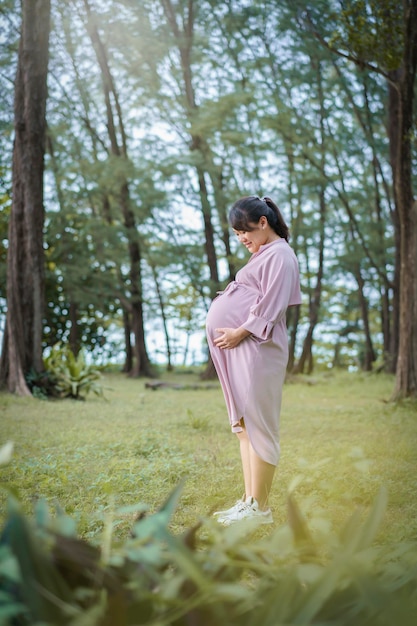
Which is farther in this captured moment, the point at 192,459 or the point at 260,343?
the point at 192,459

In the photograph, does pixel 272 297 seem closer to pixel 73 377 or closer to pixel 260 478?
pixel 260 478

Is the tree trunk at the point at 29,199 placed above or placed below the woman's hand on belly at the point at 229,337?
above

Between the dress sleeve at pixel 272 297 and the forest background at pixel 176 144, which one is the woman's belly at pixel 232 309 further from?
the forest background at pixel 176 144

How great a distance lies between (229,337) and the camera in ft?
9.95

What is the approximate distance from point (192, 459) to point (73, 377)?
5322 millimetres

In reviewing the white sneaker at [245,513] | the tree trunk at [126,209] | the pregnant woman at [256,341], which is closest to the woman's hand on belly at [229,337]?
the pregnant woman at [256,341]

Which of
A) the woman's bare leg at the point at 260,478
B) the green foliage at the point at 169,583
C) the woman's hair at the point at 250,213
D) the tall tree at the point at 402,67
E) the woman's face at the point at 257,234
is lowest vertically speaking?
the woman's bare leg at the point at 260,478

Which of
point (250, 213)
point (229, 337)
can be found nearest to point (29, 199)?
point (250, 213)

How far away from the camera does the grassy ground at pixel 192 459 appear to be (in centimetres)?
309

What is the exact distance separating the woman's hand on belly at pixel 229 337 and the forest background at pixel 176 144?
6.33m

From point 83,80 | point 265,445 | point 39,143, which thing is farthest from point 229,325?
point 83,80

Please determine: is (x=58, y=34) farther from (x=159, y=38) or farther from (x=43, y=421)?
(x=43, y=421)

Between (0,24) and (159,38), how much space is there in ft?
11.1

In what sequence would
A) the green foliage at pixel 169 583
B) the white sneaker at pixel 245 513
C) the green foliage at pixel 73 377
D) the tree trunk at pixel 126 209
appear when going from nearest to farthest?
the green foliage at pixel 169 583
the white sneaker at pixel 245 513
the green foliage at pixel 73 377
the tree trunk at pixel 126 209
